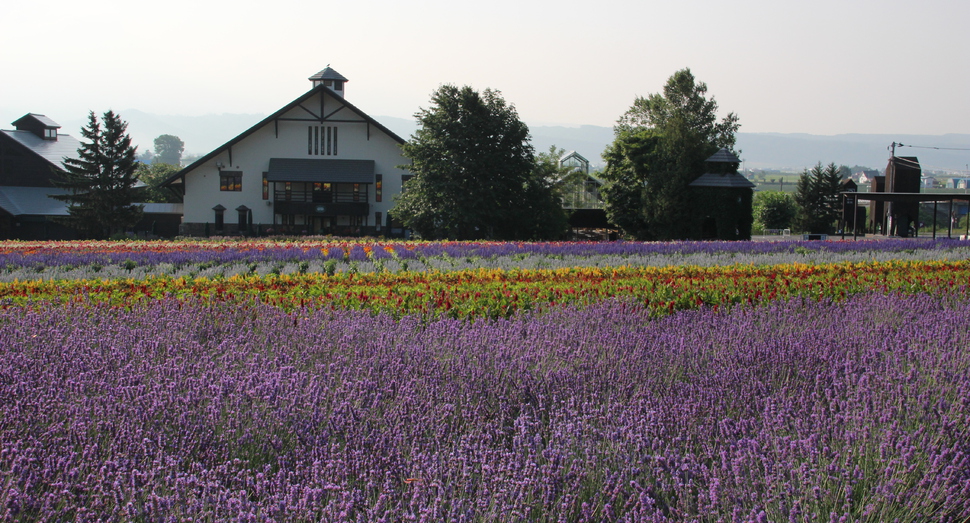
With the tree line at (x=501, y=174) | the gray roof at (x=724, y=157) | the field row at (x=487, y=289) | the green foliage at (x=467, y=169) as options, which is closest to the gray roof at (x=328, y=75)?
the tree line at (x=501, y=174)

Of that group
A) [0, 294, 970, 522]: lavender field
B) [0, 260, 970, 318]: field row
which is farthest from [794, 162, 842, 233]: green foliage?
[0, 294, 970, 522]: lavender field

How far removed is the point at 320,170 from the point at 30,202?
1870 cm

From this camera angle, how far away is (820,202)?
59.8 m

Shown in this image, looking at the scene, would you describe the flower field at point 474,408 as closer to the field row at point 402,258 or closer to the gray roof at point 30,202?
the field row at point 402,258

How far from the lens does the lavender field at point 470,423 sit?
292cm

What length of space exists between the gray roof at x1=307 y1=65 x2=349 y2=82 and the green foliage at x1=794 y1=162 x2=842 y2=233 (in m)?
38.4

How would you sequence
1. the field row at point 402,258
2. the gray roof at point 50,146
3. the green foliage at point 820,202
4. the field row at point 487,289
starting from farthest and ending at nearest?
the green foliage at point 820,202 < the gray roof at point 50,146 < the field row at point 402,258 < the field row at point 487,289

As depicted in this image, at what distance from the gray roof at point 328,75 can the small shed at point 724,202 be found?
25.2 m

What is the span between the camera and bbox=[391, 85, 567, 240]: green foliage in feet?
111

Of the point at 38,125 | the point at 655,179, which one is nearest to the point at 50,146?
the point at 38,125

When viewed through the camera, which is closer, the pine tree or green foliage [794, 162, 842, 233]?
the pine tree

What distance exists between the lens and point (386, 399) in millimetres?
4230

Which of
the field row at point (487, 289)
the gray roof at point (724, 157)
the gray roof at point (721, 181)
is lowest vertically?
the field row at point (487, 289)

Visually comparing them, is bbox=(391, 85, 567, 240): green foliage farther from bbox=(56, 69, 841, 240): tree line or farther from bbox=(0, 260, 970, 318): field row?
bbox=(0, 260, 970, 318): field row
